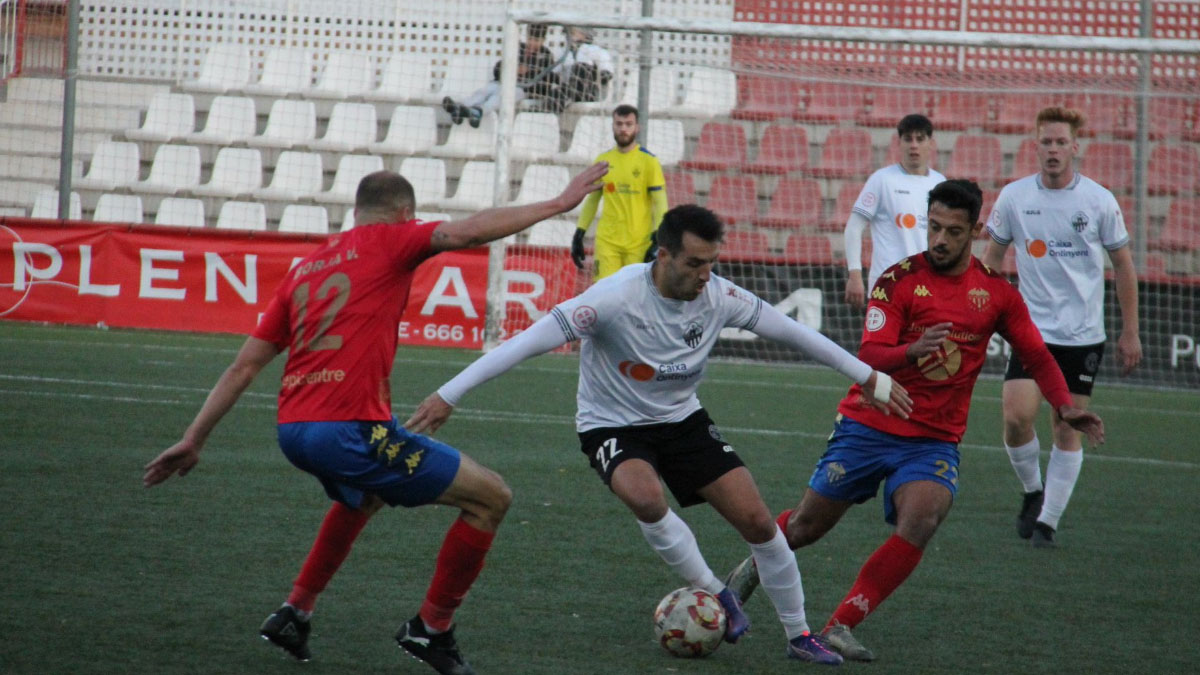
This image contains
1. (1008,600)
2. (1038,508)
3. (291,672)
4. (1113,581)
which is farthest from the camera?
(1038,508)

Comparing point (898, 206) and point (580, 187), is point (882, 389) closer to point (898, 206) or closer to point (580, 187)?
point (580, 187)

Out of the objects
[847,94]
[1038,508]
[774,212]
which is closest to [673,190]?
[774,212]

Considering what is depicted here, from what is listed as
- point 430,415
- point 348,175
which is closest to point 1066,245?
point 430,415

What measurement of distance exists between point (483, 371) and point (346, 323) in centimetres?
51

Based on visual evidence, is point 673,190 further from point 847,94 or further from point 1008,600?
point 1008,600

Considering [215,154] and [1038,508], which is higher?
[215,154]

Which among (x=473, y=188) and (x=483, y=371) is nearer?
(x=483, y=371)

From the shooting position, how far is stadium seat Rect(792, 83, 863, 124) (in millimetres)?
16969

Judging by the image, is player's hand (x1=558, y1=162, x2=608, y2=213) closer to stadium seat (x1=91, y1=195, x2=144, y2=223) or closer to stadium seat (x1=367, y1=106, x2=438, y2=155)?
stadium seat (x1=367, y1=106, x2=438, y2=155)

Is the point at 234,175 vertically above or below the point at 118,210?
above

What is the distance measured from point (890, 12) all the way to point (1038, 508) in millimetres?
11616

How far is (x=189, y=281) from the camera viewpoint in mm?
14852

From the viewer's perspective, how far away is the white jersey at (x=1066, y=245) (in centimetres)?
688

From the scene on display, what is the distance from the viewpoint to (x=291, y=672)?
13.4ft
